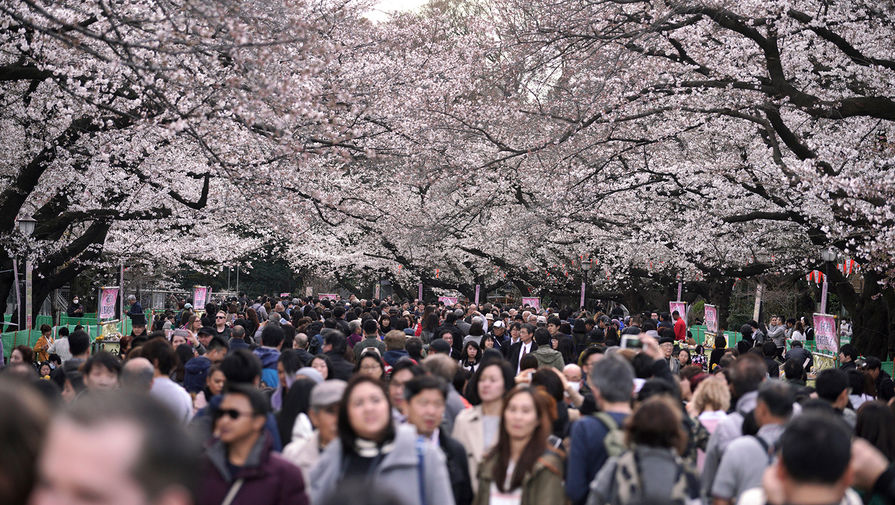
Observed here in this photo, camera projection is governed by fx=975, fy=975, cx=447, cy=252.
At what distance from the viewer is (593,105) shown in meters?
17.3

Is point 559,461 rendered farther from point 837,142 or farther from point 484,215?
point 484,215

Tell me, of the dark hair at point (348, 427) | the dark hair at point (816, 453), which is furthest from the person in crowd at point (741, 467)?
the dark hair at point (348, 427)

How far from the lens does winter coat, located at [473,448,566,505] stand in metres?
5.16

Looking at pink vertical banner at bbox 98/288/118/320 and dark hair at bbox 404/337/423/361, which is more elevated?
pink vertical banner at bbox 98/288/118/320

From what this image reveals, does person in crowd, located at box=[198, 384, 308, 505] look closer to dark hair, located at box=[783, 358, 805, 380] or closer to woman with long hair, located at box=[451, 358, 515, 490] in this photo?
woman with long hair, located at box=[451, 358, 515, 490]

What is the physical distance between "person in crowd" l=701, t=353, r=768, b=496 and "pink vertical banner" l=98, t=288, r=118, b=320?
16.4m

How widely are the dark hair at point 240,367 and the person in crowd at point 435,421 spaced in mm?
1055

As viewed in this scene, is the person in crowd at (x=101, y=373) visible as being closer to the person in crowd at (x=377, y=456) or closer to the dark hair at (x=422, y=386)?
the dark hair at (x=422, y=386)

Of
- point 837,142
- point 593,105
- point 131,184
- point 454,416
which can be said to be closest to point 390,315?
point 593,105

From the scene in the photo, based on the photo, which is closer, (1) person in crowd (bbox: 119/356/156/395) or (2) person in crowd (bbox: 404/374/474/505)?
(2) person in crowd (bbox: 404/374/474/505)

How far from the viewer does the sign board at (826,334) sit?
1698cm

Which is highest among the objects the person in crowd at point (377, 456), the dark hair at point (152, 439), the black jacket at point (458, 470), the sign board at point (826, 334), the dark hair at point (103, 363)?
the sign board at point (826, 334)

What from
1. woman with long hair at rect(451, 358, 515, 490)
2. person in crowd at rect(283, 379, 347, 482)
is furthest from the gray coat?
woman with long hair at rect(451, 358, 515, 490)

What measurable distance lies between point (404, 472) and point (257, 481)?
2.21 feet
